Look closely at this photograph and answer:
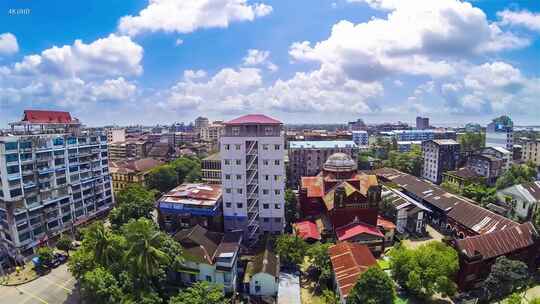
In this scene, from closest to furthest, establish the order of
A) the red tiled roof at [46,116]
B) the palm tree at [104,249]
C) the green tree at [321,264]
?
1. the palm tree at [104,249]
2. the green tree at [321,264]
3. the red tiled roof at [46,116]

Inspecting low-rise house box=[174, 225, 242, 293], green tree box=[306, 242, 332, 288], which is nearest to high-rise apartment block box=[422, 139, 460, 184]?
green tree box=[306, 242, 332, 288]

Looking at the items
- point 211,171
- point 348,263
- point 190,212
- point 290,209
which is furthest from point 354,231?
point 211,171

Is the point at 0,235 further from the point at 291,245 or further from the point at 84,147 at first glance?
the point at 291,245

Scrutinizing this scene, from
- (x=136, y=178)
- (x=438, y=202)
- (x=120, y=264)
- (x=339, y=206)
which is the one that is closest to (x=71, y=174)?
(x=136, y=178)

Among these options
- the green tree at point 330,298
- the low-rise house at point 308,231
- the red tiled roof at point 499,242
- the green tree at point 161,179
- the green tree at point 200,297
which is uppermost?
the green tree at point 161,179

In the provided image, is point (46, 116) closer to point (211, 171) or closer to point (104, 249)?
point (211, 171)

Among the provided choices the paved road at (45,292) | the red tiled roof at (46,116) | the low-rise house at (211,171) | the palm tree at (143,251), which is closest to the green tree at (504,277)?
the palm tree at (143,251)

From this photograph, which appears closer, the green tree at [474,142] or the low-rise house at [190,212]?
the low-rise house at [190,212]

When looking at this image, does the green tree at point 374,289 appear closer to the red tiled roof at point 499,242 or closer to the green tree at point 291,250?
the green tree at point 291,250
